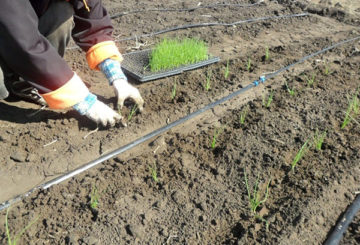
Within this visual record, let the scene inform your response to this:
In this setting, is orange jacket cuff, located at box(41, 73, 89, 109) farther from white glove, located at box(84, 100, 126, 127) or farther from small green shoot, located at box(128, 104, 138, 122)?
small green shoot, located at box(128, 104, 138, 122)

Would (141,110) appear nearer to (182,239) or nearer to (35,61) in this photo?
(35,61)

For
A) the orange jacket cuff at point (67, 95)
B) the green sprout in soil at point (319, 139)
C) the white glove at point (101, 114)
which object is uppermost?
the orange jacket cuff at point (67, 95)

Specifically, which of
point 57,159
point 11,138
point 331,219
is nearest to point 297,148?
point 331,219

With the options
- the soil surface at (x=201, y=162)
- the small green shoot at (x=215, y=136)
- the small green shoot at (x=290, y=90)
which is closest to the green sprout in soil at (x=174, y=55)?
the soil surface at (x=201, y=162)

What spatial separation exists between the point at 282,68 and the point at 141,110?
4.63 feet

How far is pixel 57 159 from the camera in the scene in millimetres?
2223

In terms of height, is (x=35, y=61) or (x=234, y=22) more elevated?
(x=35, y=61)

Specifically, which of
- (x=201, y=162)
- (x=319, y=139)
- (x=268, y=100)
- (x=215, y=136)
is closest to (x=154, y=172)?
(x=201, y=162)

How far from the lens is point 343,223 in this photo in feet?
5.77

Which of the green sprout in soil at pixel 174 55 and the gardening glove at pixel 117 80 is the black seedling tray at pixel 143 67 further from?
the gardening glove at pixel 117 80

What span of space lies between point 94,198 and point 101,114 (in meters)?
0.62

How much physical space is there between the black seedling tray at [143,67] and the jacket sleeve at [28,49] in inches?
39.4

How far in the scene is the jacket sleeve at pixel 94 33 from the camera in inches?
95.6

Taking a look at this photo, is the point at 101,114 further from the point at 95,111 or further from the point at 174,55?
the point at 174,55
